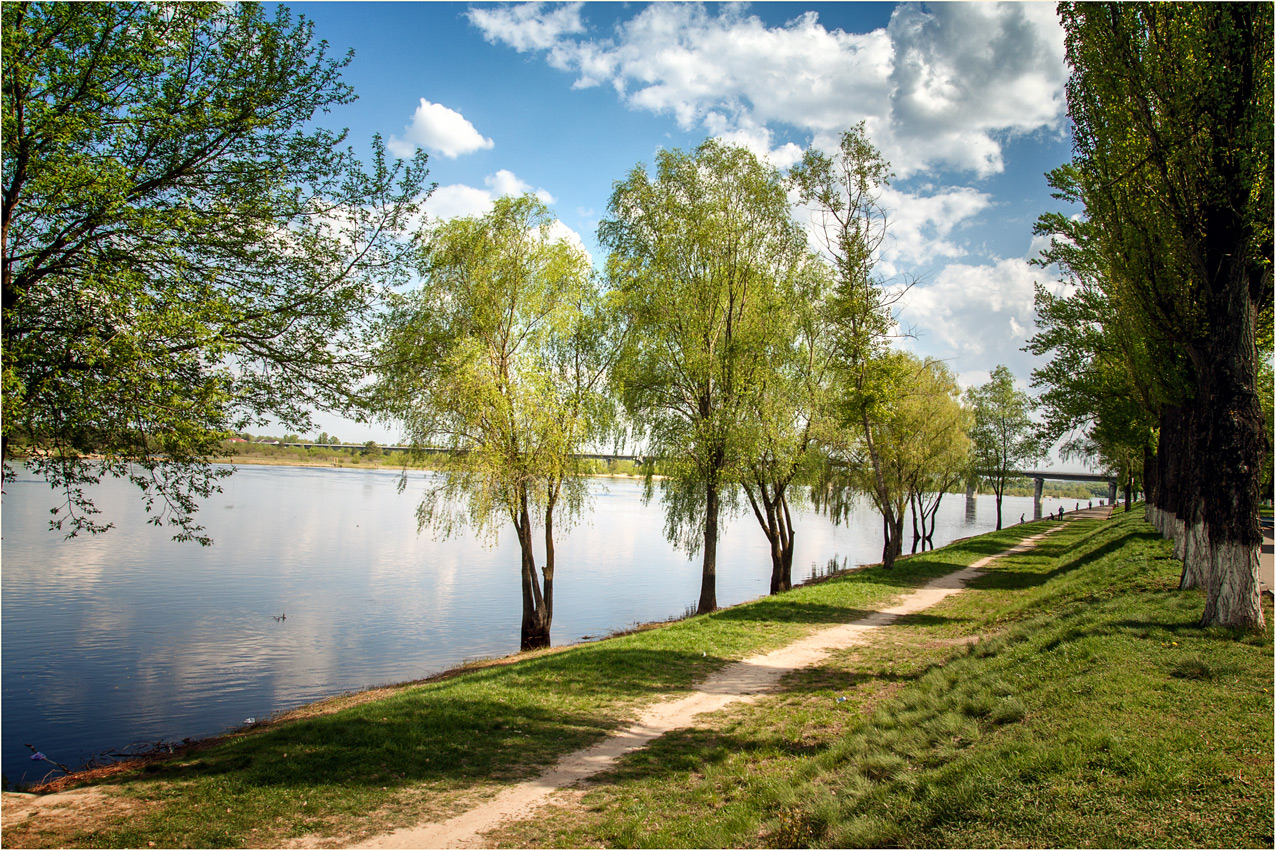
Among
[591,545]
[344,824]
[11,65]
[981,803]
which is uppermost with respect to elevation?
[11,65]

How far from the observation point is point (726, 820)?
6031 mm

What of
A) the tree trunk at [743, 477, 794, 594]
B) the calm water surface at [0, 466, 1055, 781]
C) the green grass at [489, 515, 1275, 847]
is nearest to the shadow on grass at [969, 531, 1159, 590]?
the tree trunk at [743, 477, 794, 594]

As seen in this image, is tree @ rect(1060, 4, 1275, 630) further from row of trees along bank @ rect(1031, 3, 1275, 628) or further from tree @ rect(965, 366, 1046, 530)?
tree @ rect(965, 366, 1046, 530)

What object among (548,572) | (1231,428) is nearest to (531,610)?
(548,572)

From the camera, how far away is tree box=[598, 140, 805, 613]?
771 inches

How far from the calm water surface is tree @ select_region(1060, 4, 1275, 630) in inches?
636

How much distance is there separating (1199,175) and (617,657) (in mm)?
12279

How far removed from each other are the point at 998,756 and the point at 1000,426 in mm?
47573

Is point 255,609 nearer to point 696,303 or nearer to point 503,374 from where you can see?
point 503,374

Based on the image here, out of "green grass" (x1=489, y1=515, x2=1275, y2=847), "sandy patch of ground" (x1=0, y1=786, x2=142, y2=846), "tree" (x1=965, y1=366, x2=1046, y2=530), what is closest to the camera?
"green grass" (x1=489, y1=515, x2=1275, y2=847)

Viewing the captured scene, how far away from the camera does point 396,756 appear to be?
7797 mm

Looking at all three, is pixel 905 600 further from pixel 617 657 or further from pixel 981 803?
pixel 981 803

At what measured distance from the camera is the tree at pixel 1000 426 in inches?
1811

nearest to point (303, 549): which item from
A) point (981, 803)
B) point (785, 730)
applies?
point (785, 730)
